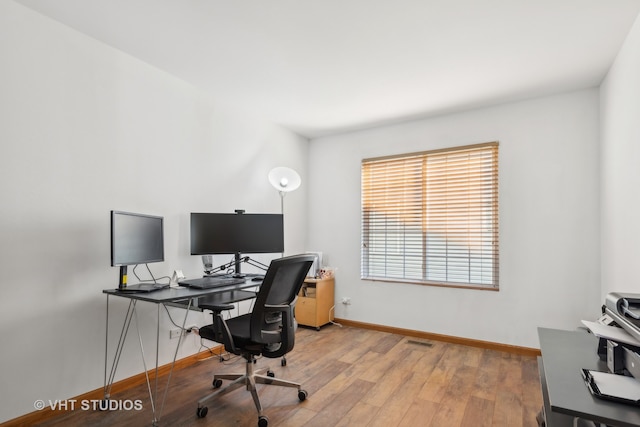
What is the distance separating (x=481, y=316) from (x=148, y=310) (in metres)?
3.20

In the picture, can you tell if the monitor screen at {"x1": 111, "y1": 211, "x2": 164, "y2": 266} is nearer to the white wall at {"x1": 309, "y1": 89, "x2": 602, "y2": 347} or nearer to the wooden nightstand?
the wooden nightstand

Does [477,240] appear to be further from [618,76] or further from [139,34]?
[139,34]

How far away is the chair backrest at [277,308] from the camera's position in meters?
2.13

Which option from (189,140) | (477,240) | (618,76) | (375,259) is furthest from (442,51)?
(375,259)

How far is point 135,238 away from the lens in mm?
2357

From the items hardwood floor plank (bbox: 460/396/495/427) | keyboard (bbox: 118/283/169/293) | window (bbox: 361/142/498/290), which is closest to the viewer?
hardwood floor plank (bbox: 460/396/495/427)

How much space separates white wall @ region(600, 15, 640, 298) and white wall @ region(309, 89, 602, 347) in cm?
17

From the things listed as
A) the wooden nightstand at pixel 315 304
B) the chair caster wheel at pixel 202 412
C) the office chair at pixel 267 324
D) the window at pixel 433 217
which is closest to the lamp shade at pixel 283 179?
the window at pixel 433 217

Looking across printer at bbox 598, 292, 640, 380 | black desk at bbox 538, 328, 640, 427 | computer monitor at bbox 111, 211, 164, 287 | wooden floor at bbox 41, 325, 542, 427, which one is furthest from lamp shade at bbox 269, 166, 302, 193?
printer at bbox 598, 292, 640, 380

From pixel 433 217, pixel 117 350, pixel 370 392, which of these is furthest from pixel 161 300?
pixel 433 217

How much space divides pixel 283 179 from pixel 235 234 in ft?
3.22

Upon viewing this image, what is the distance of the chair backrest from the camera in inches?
84.0

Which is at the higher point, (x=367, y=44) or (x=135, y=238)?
(x=367, y=44)

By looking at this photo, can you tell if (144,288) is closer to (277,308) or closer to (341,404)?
(277,308)
